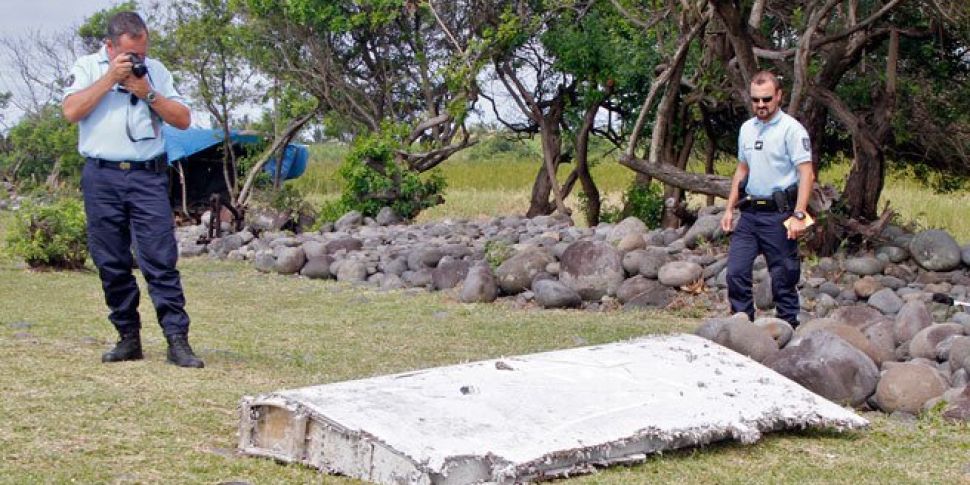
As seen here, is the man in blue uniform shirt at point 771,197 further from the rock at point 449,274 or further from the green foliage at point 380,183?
the green foliage at point 380,183

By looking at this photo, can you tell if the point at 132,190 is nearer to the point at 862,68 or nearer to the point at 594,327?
the point at 594,327

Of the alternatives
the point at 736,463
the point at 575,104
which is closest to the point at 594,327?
the point at 736,463

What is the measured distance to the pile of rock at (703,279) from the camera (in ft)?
19.7

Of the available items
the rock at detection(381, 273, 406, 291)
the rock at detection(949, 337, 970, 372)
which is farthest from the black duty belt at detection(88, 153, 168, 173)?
the rock at detection(381, 273, 406, 291)

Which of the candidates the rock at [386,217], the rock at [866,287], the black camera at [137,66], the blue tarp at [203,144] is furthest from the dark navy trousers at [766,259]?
the blue tarp at [203,144]

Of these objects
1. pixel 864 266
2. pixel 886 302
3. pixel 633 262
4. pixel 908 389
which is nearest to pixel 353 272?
pixel 633 262

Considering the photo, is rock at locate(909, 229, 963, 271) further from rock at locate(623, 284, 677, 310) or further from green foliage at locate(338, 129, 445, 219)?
green foliage at locate(338, 129, 445, 219)

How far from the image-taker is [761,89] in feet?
23.0

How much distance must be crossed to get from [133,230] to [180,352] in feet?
2.12

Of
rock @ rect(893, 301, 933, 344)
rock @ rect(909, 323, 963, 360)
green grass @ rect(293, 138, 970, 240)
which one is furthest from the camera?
green grass @ rect(293, 138, 970, 240)

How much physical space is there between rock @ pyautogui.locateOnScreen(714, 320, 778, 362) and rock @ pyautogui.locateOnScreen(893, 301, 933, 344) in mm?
1380

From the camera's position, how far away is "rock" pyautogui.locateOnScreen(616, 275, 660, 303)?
409 inches

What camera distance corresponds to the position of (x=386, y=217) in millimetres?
17328

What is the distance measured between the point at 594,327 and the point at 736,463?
427 cm
